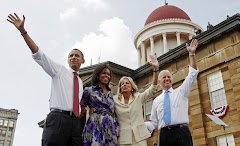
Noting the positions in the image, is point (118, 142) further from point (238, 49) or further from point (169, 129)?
point (238, 49)

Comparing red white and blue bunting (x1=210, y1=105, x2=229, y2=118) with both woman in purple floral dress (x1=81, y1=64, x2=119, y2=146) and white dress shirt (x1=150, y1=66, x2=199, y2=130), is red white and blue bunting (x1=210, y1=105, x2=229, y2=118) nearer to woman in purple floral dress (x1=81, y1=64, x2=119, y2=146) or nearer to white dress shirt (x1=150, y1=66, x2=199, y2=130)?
white dress shirt (x1=150, y1=66, x2=199, y2=130)

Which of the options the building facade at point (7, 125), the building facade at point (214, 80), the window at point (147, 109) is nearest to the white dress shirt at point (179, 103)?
the building facade at point (214, 80)

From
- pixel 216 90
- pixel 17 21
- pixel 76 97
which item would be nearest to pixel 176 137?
pixel 76 97

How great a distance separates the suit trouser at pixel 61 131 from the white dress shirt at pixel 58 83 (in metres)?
0.18

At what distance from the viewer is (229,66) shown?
43.8 ft

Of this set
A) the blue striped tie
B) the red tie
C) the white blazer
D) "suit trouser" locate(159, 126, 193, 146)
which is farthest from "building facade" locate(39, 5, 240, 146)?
the red tie

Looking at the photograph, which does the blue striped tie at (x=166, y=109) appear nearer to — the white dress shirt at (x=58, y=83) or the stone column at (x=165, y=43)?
the white dress shirt at (x=58, y=83)

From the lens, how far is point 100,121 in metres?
4.20

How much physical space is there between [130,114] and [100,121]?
65cm

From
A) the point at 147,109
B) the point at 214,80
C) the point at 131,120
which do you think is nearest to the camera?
the point at 131,120

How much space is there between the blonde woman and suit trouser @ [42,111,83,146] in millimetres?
906

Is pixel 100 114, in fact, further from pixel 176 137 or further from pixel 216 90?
pixel 216 90

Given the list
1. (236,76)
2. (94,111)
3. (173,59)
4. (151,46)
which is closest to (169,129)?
(94,111)

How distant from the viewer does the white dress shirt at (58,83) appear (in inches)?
152
